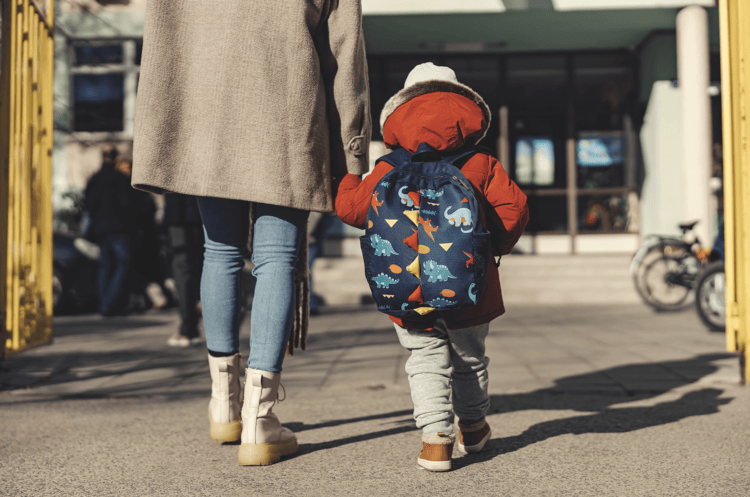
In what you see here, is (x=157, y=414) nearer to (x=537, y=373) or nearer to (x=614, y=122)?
(x=537, y=373)

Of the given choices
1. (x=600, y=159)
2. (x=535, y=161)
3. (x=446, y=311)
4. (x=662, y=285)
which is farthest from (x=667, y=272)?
(x=446, y=311)

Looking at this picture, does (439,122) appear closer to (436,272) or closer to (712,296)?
(436,272)

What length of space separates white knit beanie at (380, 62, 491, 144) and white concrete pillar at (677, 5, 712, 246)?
849cm

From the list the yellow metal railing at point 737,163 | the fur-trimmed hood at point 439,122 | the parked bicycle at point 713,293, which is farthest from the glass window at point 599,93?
the fur-trimmed hood at point 439,122

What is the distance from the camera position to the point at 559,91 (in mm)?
12711

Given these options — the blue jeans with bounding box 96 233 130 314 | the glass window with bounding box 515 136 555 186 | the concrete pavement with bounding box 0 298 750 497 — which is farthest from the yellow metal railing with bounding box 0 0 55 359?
the glass window with bounding box 515 136 555 186

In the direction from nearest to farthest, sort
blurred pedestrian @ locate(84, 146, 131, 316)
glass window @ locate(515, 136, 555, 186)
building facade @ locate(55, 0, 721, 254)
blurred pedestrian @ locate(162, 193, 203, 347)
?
blurred pedestrian @ locate(162, 193, 203, 347) → blurred pedestrian @ locate(84, 146, 131, 316) → building facade @ locate(55, 0, 721, 254) → glass window @ locate(515, 136, 555, 186)

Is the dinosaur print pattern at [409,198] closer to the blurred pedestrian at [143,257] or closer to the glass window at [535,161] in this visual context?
the blurred pedestrian at [143,257]

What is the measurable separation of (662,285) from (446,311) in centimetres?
716

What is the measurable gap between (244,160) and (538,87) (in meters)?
11.3

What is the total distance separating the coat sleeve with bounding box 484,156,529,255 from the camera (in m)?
2.16

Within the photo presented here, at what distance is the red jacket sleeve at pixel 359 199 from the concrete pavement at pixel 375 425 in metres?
0.78

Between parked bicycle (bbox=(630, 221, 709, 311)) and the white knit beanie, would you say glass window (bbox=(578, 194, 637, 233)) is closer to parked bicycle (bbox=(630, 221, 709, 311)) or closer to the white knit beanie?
parked bicycle (bbox=(630, 221, 709, 311))

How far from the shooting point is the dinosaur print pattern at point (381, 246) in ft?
6.91
